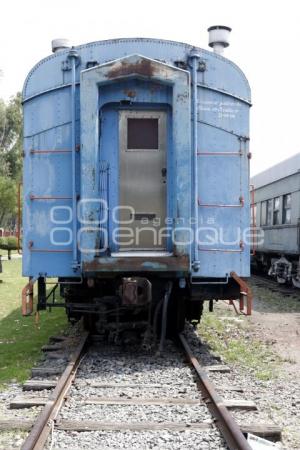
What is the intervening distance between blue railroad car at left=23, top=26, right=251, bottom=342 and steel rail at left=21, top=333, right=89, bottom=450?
4.15ft

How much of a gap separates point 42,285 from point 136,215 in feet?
5.38

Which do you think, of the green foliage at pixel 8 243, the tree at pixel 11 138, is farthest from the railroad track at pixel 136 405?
the tree at pixel 11 138

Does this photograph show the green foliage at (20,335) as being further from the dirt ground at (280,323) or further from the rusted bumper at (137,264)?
the dirt ground at (280,323)

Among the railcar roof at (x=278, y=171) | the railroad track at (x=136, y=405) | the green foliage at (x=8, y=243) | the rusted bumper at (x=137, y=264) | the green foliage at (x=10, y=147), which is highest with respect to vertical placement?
the green foliage at (x=10, y=147)

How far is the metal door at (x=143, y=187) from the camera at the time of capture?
7781 millimetres

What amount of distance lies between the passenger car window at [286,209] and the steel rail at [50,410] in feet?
34.5

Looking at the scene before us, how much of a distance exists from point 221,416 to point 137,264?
270 centimetres

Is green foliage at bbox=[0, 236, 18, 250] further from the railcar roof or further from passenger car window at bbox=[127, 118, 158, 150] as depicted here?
passenger car window at bbox=[127, 118, 158, 150]

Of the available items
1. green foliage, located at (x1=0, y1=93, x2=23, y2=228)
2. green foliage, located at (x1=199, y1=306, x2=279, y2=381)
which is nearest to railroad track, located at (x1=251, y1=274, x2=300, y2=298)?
green foliage, located at (x1=199, y1=306, x2=279, y2=381)

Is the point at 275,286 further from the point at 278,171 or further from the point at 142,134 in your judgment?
the point at 142,134

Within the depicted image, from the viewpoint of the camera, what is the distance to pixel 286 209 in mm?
16594

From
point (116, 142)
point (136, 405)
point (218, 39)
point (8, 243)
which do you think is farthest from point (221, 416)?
point (8, 243)

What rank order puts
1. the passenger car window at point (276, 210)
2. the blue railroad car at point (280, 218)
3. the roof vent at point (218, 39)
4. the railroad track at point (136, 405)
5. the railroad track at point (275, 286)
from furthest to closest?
the passenger car window at point (276, 210)
the railroad track at point (275, 286)
the blue railroad car at point (280, 218)
the roof vent at point (218, 39)
the railroad track at point (136, 405)

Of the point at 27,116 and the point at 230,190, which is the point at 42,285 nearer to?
the point at 27,116
